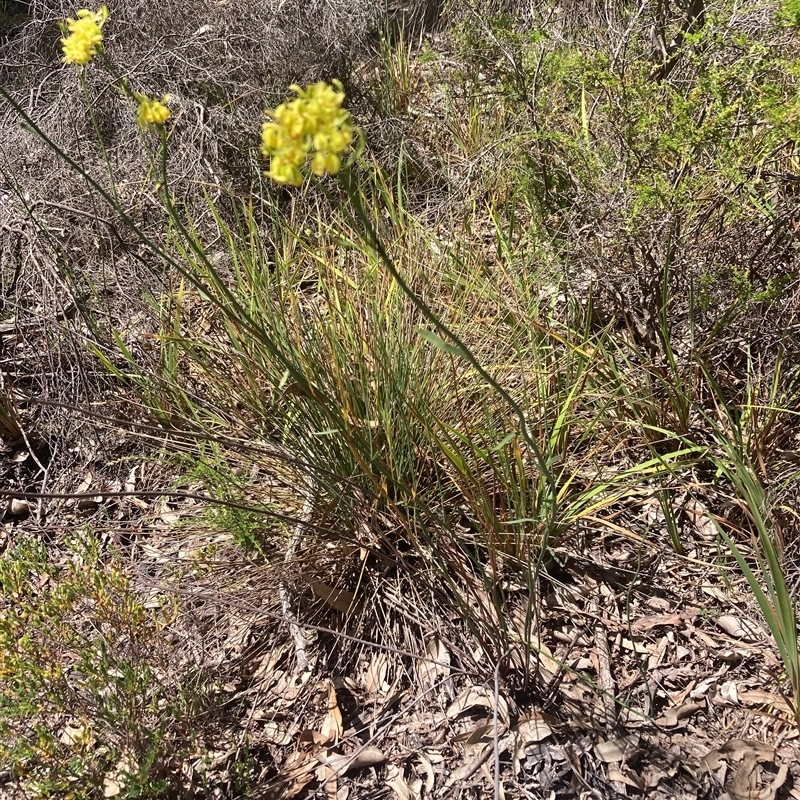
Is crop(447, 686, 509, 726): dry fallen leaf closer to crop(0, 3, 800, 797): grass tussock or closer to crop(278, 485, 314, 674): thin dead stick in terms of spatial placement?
crop(0, 3, 800, 797): grass tussock

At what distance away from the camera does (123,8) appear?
3.29m

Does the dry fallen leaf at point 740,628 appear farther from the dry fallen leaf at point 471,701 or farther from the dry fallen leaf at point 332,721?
the dry fallen leaf at point 332,721

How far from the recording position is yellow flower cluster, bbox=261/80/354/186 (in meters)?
0.82

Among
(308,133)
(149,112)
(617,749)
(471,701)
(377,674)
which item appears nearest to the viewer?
(308,133)

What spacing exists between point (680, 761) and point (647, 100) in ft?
5.99

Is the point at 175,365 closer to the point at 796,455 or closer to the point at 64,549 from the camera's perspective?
the point at 64,549

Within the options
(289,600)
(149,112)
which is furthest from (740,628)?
(149,112)

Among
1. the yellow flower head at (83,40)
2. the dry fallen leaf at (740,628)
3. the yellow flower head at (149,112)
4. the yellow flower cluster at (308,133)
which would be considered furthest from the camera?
the dry fallen leaf at (740,628)

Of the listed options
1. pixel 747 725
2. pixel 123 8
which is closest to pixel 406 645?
pixel 747 725

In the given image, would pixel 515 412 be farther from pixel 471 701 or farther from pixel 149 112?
pixel 149 112

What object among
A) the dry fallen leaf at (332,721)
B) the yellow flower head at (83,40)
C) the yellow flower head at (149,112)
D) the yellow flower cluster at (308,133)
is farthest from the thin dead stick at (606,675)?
the yellow flower head at (83,40)

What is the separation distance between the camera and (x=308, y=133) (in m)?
0.85

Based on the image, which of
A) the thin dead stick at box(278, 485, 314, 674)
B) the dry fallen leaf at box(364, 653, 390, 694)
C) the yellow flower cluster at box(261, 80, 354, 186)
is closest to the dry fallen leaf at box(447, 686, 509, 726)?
the dry fallen leaf at box(364, 653, 390, 694)

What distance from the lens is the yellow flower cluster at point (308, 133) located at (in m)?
0.82
